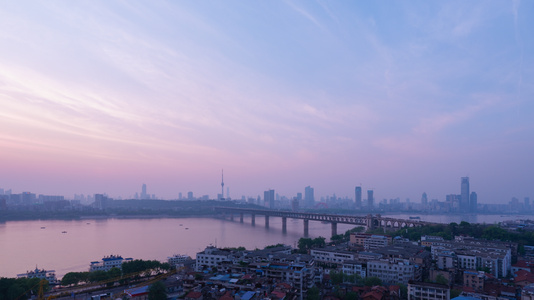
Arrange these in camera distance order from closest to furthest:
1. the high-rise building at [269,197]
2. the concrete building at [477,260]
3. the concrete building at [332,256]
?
1. the concrete building at [477,260]
2. the concrete building at [332,256]
3. the high-rise building at [269,197]

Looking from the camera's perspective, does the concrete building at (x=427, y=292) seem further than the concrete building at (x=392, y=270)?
No

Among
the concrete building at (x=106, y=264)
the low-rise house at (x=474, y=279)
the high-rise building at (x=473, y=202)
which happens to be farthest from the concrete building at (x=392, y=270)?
the high-rise building at (x=473, y=202)

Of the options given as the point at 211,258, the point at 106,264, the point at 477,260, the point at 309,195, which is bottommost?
the point at 309,195

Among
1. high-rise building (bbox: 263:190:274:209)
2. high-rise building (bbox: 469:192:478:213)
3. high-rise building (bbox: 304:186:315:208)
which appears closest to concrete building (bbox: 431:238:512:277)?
high-rise building (bbox: 469:192:478:213)

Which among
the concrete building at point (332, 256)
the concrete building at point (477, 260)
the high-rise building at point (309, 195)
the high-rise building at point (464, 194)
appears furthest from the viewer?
the high-rise building at point (309, 195)

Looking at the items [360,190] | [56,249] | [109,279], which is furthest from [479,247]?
[360,190]

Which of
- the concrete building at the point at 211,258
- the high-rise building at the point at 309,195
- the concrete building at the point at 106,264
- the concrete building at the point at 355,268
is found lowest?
the high-rise building at the point at 309,195

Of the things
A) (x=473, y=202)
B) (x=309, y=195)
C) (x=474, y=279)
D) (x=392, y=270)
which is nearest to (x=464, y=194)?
(x=473, y=202)

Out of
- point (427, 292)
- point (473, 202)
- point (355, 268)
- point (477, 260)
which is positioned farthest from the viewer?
point (473, 202)

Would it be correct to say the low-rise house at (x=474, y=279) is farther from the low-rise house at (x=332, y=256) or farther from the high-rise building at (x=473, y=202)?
the high-rise building at (x=473, y=202)

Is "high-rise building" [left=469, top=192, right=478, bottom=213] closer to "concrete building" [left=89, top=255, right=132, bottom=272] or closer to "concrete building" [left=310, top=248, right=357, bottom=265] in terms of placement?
"concrete building" [left=310, top=248, right=357, bottom=265]

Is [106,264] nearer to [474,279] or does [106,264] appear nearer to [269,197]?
[474,279]

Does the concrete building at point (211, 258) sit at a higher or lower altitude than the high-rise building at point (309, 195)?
higher
